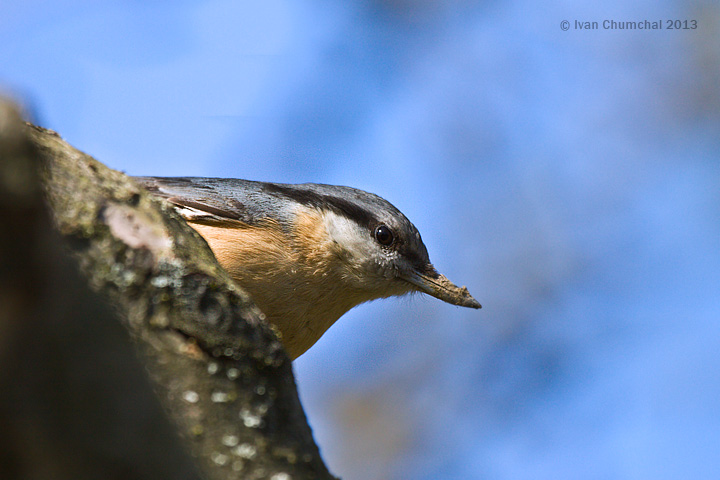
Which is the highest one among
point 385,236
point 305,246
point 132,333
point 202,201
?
point 385,236

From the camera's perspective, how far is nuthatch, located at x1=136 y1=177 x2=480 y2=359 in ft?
12.7

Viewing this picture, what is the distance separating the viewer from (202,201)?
426 centimetres

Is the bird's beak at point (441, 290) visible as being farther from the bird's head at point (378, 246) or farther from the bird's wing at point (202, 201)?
the bird's wing at point (202, 201)

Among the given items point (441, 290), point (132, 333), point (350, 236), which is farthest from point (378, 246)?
point (132, 333)

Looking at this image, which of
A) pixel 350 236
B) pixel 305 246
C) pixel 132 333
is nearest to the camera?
pixel 132 333

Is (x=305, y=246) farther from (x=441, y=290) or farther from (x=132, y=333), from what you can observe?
(x=132, y=333)

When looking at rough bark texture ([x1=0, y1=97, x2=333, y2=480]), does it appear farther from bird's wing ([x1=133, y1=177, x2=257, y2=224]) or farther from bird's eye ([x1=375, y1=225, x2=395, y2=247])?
bird's eye ([x1=375, y1=225, x2=395, y2=247])

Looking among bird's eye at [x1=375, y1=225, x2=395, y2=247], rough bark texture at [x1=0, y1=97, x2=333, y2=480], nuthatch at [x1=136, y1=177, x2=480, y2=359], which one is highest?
bird's eye at [x1=375, y1=225, x2=395, y2=247]

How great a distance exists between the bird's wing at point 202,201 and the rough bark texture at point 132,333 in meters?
1.92

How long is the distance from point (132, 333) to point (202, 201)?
2871 mm

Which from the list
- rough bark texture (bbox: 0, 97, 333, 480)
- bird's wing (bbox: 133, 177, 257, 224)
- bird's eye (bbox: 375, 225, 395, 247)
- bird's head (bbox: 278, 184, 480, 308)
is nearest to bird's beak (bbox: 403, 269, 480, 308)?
bird's head (bbox: 278, 184, 480, 308)

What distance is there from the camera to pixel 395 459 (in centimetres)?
839

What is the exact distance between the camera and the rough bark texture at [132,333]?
0.97 meters

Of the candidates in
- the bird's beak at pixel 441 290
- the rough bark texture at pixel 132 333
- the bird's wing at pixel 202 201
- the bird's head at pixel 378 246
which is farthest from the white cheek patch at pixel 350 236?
the rough bark texture at pixel 132 333
